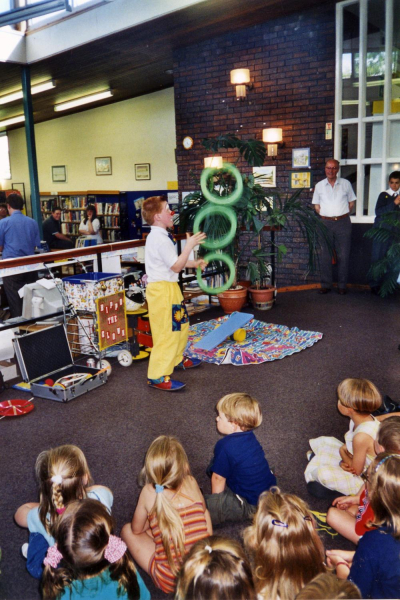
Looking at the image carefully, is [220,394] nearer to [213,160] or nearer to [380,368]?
[380,368]

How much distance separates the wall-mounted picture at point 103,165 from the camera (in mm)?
13461

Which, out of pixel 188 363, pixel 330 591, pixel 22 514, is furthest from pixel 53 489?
pixel 188 363

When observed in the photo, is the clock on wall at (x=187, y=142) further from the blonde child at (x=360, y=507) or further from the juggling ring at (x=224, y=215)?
the blonde child at (x=360, y=507)

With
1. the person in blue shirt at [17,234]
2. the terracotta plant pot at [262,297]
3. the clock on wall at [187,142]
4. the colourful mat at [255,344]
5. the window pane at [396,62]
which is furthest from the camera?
the clock on wall at [187,142]

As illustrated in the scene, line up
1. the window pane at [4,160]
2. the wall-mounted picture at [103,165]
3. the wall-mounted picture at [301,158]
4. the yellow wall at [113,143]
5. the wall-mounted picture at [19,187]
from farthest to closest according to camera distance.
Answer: the window pane at [4,160]
the wall-mounted picture at [19,187]
the wall-mounted picture at [103,165]
the yellow wall at [113,143]
the wall-mounted picture at [301,158]

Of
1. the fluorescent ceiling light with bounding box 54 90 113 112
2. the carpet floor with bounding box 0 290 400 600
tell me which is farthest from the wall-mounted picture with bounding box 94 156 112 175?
the carpet floor with bounding box 0 290 400 600

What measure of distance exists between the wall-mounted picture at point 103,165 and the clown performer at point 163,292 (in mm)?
9573

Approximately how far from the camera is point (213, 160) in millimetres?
8258

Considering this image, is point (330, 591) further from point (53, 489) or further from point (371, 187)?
point (371, 187)

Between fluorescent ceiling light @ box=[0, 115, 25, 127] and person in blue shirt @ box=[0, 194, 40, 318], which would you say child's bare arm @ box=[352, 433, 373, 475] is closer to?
person in blue shirt @ box=[0, 194, 40, 318]

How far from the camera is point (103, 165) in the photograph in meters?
13.6

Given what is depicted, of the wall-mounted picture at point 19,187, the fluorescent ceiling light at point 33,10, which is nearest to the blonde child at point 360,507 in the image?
the fluorescent ceiling light at point 33,10

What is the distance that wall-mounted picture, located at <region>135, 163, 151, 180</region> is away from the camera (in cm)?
1267

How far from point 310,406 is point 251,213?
2.71 metres
